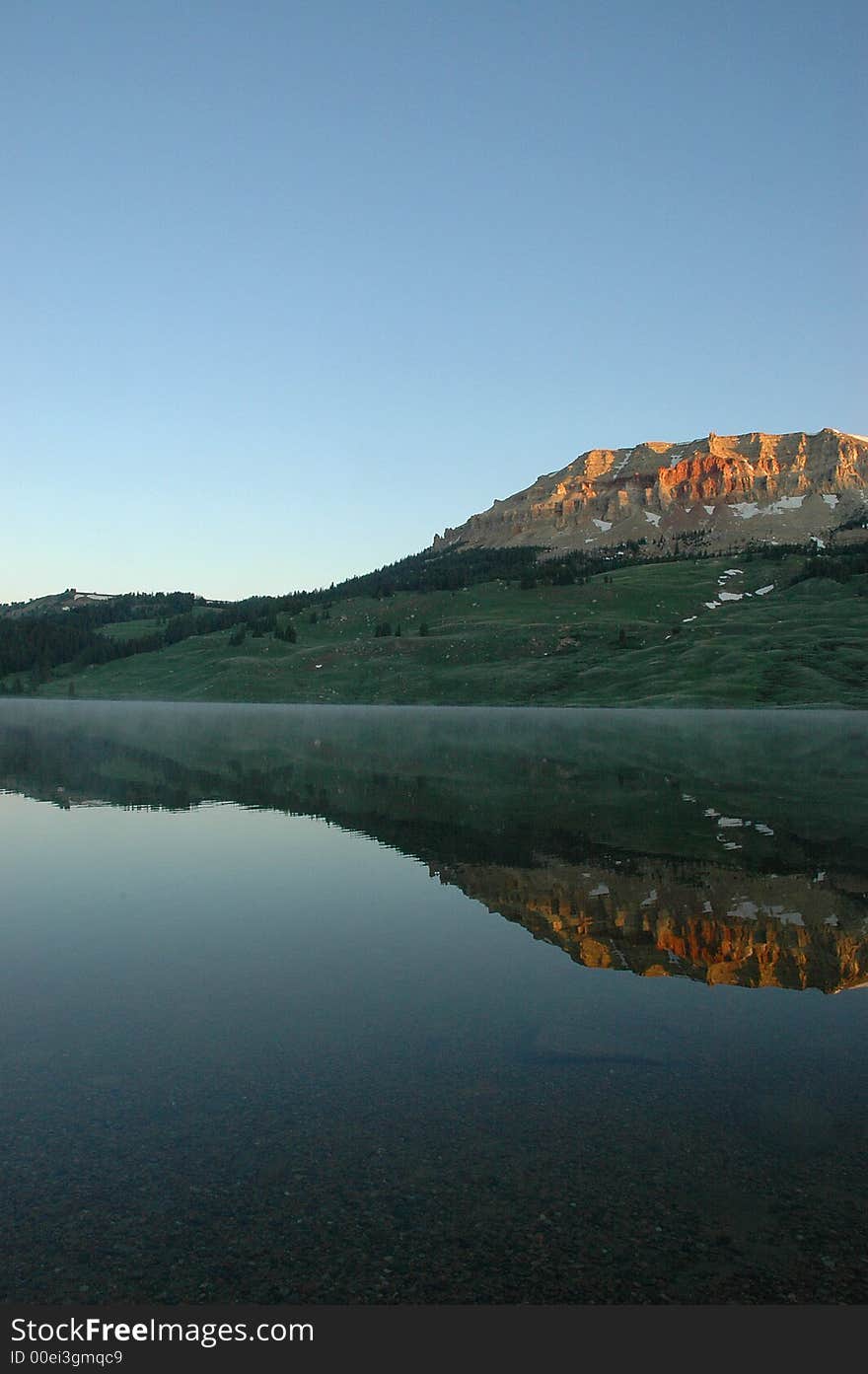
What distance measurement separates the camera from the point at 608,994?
16.8 metres

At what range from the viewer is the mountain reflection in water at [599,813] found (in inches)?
792

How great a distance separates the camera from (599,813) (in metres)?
40.4

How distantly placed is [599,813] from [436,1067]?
28177 millimetres

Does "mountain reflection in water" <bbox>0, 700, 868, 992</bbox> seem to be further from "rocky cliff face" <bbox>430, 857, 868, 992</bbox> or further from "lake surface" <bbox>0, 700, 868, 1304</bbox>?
"lake surface" <bbox>0, 700, 868, 1304</bbox>

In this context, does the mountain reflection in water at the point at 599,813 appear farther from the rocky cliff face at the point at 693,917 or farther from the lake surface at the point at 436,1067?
the lake surface at the point at 436,1067

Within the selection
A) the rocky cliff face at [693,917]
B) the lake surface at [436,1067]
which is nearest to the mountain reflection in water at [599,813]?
the rocky cliff face at [693,917]

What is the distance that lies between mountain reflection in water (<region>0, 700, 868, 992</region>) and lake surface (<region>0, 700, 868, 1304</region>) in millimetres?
193

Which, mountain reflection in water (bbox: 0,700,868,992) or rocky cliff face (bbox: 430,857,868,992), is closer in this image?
rocky cliff face (bbox: 430,857,868,992)

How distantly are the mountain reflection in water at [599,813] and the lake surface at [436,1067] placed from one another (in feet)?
0.63

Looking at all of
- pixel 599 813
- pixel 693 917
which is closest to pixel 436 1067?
pixel 693 917

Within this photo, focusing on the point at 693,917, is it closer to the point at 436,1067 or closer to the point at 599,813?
the point at 436,1067

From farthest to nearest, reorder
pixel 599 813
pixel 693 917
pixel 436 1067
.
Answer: pixel 599 813 < pixel 693 917 < pixel 436 1067

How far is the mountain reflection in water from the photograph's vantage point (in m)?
20.1

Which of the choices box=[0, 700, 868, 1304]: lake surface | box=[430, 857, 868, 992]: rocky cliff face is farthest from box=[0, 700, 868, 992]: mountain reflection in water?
box=[0, 700, 868, 1304]: lake surface
